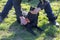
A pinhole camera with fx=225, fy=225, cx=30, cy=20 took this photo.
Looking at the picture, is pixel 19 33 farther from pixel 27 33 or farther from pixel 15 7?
pixel 15 7

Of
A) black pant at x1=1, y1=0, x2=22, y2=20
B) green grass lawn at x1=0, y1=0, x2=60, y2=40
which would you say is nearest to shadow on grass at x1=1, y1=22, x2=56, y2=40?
green grass lawn at x1=0, y1=0, x2=60, y2=40

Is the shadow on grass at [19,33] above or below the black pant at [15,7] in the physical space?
below

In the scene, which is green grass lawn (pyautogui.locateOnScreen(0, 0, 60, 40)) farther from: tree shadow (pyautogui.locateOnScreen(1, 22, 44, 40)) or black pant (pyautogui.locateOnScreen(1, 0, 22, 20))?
black pant (pyautogui.locateOnScreen(1, 0, 22, 20))

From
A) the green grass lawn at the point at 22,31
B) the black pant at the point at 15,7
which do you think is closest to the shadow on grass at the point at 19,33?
the green grass lawn at the point at 22,31

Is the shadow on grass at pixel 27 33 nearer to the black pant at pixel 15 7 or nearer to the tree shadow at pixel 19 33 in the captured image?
the tree shadow at pixel 19 33

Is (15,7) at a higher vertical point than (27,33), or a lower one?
higher

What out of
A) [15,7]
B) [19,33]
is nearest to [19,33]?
[19,33]

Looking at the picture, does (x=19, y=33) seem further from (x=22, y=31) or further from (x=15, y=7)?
(x=15, y=7)

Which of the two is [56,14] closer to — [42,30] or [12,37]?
[42,30]

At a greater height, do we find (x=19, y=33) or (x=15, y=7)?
(x=15, y=7)

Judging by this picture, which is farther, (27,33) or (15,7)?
(15,7)

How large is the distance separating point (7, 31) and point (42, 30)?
0.77 meters

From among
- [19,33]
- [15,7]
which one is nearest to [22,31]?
[19,33]

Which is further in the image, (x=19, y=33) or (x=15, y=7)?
(x=15, y=7)
